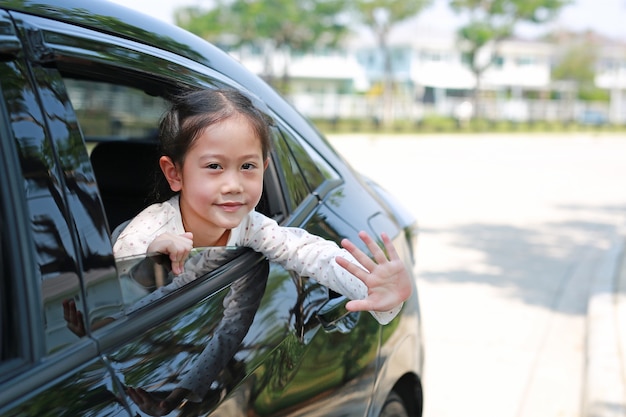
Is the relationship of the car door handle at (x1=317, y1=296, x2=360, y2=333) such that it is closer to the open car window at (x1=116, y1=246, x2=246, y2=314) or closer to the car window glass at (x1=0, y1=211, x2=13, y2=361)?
the open car window at (x1=116, y1=246, x2=246, y2=314)

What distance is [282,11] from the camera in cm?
4744

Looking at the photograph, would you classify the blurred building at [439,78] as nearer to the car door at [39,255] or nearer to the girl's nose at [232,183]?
the girl's nose at [232,183]

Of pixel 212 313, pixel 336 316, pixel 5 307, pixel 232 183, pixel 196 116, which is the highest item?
pixel 196 116

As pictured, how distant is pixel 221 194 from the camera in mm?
2008

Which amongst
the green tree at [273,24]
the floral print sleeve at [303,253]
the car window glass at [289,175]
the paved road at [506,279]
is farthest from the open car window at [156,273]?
the green tree at [273,24]

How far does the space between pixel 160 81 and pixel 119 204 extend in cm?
58

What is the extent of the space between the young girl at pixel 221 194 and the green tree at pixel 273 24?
45443 millimetres

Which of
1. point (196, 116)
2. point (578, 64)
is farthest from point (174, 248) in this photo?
point (578, 64)

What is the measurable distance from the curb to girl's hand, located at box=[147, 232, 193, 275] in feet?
10.2

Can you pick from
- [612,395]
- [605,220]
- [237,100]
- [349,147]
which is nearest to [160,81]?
[237,100]

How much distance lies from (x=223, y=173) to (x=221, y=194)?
48 mm

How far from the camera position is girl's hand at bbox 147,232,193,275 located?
185cm

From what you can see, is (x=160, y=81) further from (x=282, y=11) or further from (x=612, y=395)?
(x=282, y=11)

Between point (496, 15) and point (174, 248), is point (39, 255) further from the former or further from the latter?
point (496, 15)
